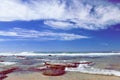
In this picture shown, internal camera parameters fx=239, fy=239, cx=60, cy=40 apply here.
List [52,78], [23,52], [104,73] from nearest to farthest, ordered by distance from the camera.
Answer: [52,78]
[104,73]
[23,52]

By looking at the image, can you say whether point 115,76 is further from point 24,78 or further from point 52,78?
point 24,78

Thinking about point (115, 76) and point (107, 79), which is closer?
point (107, 79)

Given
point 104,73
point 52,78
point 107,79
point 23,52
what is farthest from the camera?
point 23,52

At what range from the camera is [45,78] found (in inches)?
534

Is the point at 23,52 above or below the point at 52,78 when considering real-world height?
above

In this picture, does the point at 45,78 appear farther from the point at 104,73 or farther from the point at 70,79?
the point at 104,73

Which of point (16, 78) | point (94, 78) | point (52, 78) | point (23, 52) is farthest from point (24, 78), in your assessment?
point (23, 52)

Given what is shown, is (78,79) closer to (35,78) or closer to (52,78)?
(52,78)

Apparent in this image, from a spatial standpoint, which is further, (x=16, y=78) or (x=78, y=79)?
(x=16, y=78)

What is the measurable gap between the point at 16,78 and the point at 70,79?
3171 mm

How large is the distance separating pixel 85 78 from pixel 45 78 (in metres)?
2.28

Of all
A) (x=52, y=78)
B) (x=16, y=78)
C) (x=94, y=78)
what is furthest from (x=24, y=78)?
(x=94, y=78)

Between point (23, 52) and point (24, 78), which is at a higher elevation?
point (23, 52)

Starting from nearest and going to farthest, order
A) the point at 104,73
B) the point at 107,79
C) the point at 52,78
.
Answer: the point at 107,79
the point at 52,78
the point at 104,73
